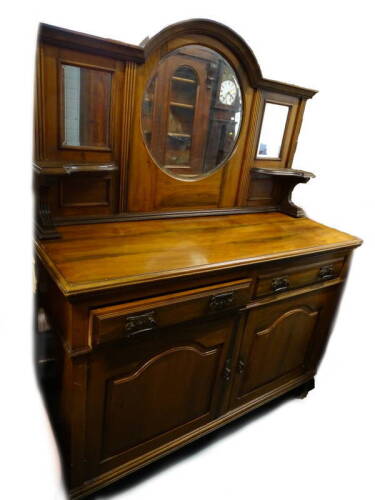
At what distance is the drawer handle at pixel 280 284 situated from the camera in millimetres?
1125

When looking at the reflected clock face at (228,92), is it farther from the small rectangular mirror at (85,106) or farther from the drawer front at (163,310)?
the drawer front at (163,310)

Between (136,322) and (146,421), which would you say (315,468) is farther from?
(136,322)

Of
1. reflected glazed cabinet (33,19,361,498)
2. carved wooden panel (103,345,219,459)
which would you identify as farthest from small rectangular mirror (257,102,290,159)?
carved wooden panel (103,345,219,459)

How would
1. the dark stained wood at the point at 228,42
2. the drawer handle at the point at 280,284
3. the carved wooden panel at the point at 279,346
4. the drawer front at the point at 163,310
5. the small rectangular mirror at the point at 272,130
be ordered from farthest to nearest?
the small rectangular mirror at the point at 272,130 < the carved wooden panel at the point at 279,346 < the drawer handle at the point at 280,284 < the dark stained wood at the point at 228,42 < the drawer front at the point at 163,310

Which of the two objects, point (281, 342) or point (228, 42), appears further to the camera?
point (281, 342)

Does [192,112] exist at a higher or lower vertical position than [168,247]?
higher

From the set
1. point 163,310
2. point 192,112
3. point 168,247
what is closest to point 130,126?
point 192,112

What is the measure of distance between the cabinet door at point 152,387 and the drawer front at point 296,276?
0.45ft

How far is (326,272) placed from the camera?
1279 mm

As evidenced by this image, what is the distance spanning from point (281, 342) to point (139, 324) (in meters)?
0.69

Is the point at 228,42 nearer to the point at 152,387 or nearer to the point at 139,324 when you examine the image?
the point at 139,324

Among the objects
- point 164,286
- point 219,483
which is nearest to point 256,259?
point 164,286

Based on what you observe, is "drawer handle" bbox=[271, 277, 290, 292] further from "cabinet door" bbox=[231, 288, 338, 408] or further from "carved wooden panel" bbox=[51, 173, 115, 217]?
"carved wooden panel" bbox=[51, 173, 115, 217]

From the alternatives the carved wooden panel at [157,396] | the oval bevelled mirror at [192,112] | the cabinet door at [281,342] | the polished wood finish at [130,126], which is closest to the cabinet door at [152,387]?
the carved wooden panel at [157,396]
